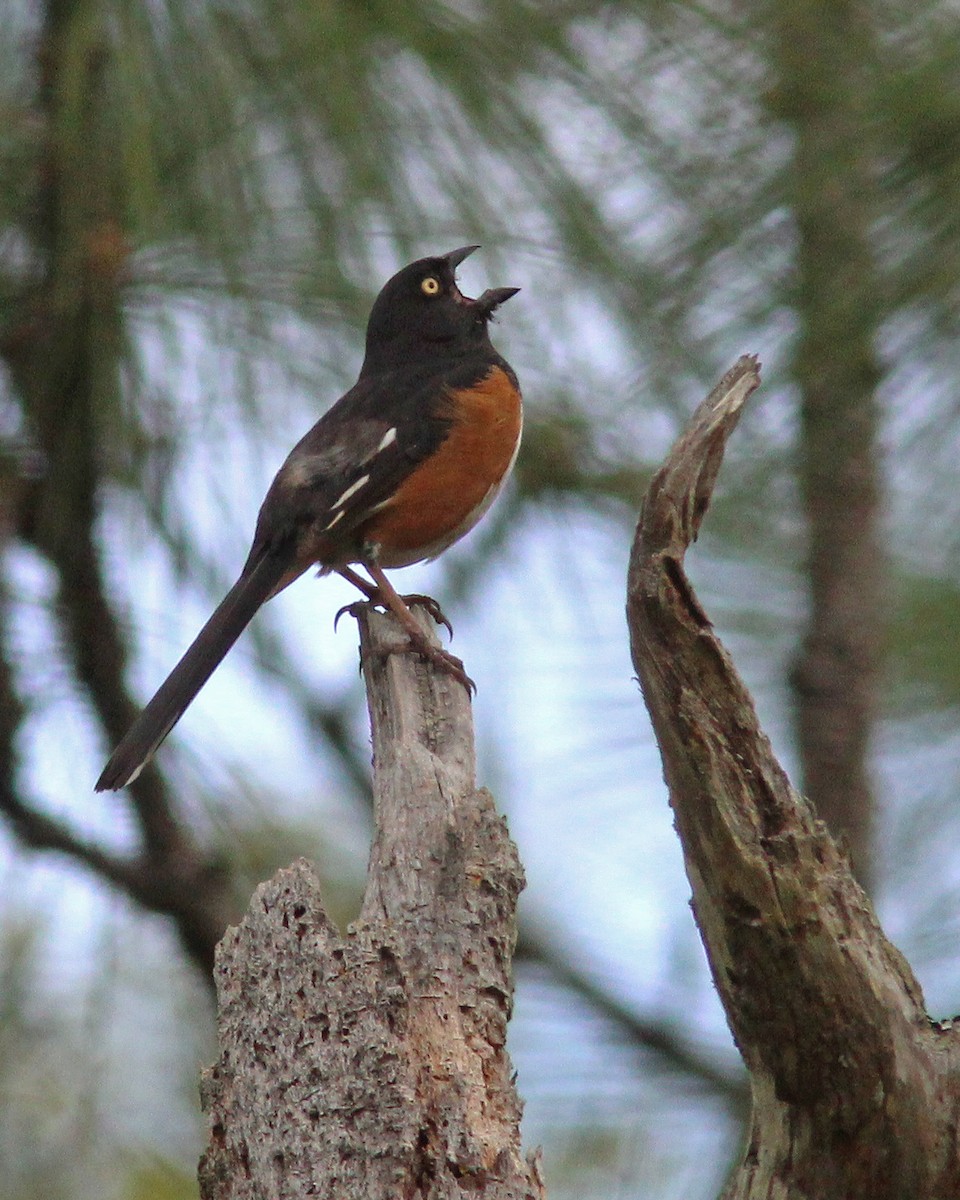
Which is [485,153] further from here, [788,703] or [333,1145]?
[333,1145]

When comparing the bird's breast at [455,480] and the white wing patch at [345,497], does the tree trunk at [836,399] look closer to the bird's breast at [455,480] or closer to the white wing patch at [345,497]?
the bird's breast at [455,480]

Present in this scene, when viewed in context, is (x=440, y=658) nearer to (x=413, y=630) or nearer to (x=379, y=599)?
(x=413, y=630)

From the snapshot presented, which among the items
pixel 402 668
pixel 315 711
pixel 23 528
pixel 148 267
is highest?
pixel 148 267

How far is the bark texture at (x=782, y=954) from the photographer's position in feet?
7.30

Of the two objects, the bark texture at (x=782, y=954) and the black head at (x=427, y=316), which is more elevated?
the bark texture at (x=782, y=954)

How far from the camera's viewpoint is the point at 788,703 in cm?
489

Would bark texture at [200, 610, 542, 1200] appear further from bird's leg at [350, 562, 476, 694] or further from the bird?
the bird

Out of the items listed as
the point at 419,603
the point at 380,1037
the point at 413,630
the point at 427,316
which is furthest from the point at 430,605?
the point at 380,1037

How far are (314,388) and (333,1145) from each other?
2.24 m

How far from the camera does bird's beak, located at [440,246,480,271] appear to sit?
383 centimetres

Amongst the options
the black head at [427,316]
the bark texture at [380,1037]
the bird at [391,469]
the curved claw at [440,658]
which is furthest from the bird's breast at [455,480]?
the bark texture at [380,1037]

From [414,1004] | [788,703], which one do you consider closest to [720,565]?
[788,703]

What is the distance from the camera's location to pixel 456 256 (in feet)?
13.4

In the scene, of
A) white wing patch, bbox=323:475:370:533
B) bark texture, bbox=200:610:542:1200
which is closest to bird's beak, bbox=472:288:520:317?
white wing patch, bbox=323:475:370:533
